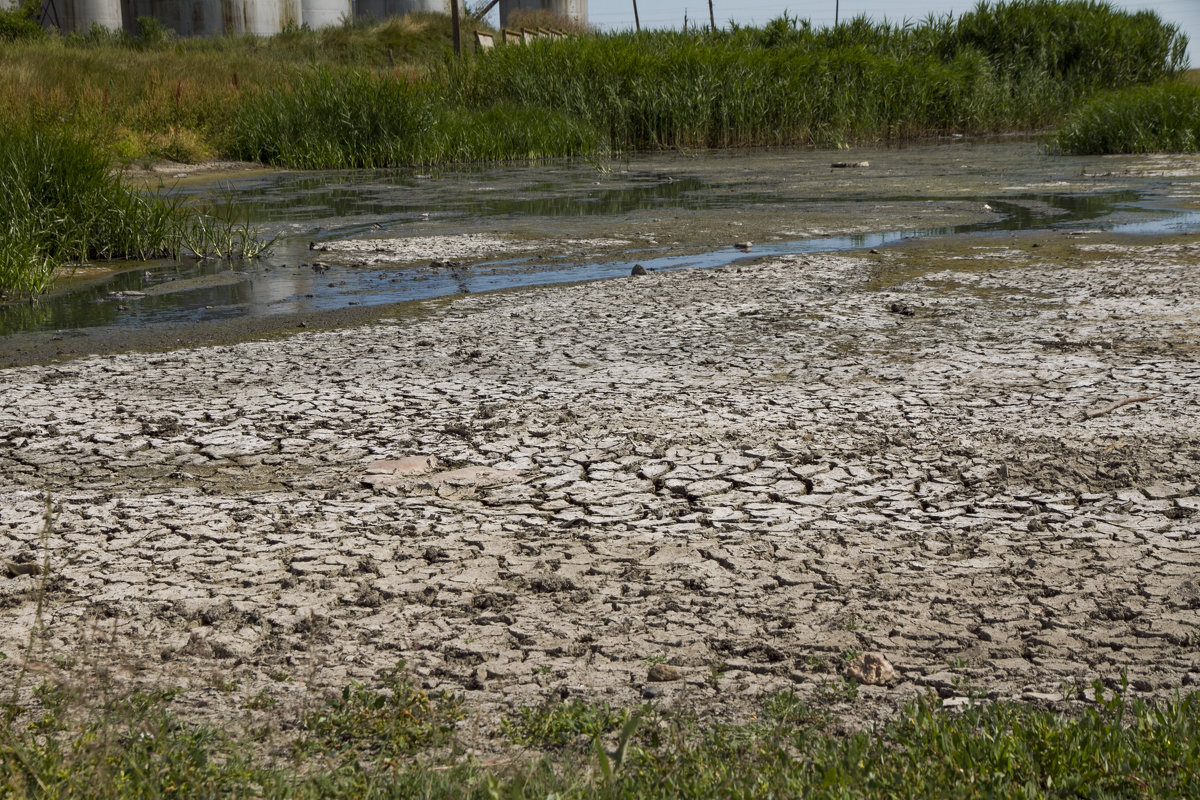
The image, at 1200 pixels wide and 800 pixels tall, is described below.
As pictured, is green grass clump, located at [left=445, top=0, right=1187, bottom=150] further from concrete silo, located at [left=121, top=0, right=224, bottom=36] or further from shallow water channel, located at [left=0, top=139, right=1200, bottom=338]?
concrete silo, located at [left=121, top=0, right=224, bottom=36]

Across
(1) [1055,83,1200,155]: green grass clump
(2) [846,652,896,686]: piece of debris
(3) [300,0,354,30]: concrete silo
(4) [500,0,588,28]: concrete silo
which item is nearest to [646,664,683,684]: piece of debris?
(2) [846,652,896,686]: piece of debris

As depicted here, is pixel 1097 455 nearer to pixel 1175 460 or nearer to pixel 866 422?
pixel 1175 460

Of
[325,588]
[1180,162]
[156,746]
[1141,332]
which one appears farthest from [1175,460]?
[1180,162]

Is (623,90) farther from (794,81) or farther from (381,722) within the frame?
(381,722)

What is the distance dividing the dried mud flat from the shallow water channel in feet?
6.34

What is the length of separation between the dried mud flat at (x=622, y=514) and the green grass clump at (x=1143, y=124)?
478 inches

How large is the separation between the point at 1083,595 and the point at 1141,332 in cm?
254

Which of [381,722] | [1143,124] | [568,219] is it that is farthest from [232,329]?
[1143,124]

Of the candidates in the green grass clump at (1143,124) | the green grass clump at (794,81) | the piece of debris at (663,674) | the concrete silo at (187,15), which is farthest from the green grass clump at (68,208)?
the concrete silo at (187,15)

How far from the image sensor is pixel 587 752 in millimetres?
1688

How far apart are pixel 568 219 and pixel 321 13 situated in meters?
37.4

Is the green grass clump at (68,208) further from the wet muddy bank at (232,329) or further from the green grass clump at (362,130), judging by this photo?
the green grass clump at (362,130)

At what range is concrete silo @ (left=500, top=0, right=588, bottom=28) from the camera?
162 ft

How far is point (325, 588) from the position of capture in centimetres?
229
